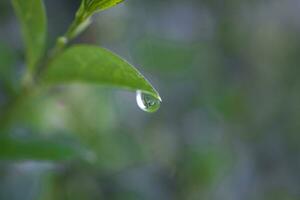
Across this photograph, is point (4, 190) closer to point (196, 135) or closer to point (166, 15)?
point (196, 135)

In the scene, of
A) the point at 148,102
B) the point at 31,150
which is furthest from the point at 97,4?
the point at 31,150

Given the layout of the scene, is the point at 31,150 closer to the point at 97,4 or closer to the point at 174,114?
the point at 97,4

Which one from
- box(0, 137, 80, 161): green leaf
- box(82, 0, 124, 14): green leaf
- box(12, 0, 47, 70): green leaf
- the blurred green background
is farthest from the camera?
the blurred green background

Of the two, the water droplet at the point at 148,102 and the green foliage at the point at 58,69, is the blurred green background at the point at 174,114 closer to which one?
the green foliage at the point at 58,69

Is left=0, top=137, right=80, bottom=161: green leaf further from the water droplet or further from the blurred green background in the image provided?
the water droplet

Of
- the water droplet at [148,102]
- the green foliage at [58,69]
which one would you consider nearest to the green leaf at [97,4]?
the green foliage at [58,69]

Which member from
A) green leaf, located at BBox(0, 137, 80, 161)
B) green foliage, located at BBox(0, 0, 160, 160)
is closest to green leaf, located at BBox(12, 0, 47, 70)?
green foliage, located at BBox(0, 0, 160, 160)
